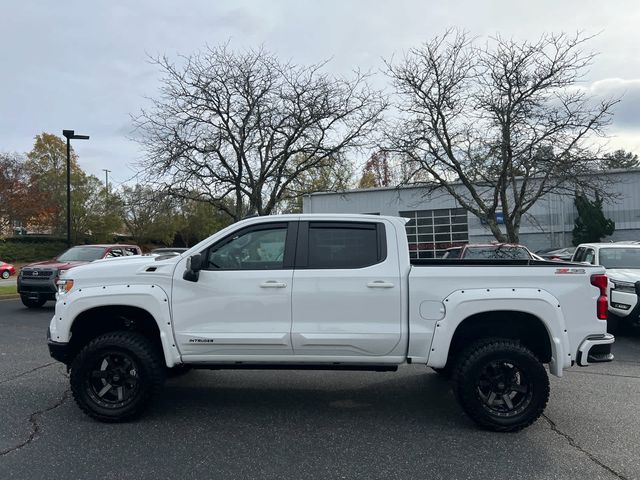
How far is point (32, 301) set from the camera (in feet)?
45.1

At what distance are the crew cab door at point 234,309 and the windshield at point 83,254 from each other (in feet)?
33.7

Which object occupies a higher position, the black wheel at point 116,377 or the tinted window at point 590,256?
the tinted window at point 590,256

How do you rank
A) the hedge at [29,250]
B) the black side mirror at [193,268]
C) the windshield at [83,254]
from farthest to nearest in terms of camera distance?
1. the hedge at [29,250]
2. the windshield at [83,254]
3. the black side mirror at [193,268]

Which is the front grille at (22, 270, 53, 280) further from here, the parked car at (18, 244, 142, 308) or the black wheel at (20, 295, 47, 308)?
the black wheel at (20, 295, 47, 308)

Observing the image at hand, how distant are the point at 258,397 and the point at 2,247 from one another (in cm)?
4455

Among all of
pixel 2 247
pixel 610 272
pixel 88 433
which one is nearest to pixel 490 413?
pixel 88 433

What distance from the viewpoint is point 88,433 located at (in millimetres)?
4598

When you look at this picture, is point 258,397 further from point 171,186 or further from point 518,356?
point 171,186

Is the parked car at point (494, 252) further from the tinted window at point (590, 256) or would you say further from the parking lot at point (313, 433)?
the parking lot at point (313, 433)

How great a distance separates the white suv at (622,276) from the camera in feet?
28.2

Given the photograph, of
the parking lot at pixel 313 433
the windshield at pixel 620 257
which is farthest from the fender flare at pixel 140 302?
the windshield at pixel 620 257

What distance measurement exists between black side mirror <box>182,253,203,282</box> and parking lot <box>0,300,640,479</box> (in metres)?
1.36

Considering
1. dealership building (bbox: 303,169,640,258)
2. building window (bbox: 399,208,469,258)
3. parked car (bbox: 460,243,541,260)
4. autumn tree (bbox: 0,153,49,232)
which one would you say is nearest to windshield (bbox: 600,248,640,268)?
parked car (bbox: 460,243,541,260)

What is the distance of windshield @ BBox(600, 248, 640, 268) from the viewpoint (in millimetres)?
10000
